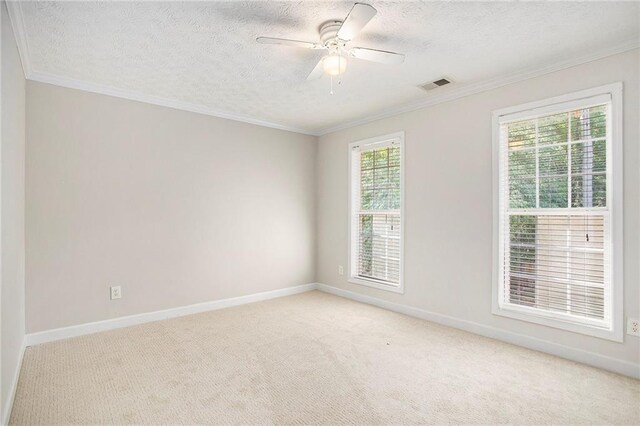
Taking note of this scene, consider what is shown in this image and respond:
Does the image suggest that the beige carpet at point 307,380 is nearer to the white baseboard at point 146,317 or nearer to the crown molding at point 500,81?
the white baseboard at point 146,317

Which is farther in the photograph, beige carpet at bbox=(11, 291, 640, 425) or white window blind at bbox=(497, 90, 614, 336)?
white window blind at bbox=(497, 90, 614, 336)

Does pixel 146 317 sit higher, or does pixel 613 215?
pixel 613 215

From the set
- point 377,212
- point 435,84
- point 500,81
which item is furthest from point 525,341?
point 435,84

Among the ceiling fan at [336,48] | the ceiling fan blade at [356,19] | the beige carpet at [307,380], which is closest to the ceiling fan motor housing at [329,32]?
the ceiling fan at [336,48]

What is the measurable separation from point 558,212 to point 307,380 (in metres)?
2.47

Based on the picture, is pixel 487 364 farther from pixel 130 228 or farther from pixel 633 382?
pixel 130 228

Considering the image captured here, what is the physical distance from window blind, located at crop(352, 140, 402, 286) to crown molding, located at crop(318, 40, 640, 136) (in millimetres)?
373

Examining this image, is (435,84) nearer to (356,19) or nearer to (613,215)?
(356,19)

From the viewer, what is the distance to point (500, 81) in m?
3.16

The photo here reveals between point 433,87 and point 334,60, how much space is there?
1474mm

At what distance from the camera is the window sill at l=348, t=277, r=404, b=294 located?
4091 millimetres

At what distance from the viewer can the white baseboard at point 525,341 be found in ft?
8.36

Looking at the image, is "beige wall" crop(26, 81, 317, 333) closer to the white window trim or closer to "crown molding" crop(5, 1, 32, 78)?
"crown molding" crop(5, 1, 32, 78)

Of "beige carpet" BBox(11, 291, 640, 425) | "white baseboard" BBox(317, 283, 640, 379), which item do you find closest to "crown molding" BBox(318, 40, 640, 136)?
"white baseboard" BBox(317, 283, 640, 379)
